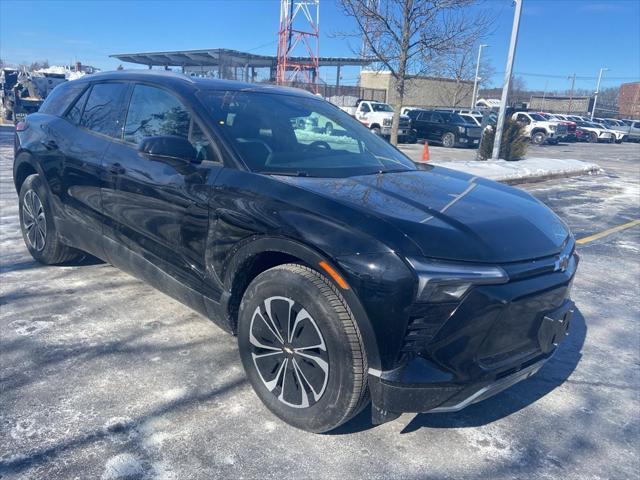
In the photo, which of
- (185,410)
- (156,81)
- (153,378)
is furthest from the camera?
(156,81)

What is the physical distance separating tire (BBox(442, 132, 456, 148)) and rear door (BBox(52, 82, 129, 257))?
2204 centimetres

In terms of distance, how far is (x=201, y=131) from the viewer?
128 inches

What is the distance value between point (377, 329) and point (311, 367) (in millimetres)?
485

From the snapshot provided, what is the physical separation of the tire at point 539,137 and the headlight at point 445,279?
3119 centimetres

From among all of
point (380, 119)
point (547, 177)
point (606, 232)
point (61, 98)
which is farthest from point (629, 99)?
point (61, 98)

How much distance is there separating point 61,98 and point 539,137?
30.3m

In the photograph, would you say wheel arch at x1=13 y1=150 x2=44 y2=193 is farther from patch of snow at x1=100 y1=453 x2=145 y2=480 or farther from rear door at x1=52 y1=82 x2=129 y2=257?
patch of snow at x1=100 y1=453 x2=145 y2=480

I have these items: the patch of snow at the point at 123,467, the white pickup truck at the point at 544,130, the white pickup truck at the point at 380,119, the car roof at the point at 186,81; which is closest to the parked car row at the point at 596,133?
the white pickup truck at the point at 544,130

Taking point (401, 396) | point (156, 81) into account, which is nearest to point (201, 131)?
point (156, 81)

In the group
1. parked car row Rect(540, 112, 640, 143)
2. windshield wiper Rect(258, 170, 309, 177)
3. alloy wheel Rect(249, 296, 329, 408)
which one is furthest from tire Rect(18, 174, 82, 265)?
parked car row Rect(540, 112, 640, 143)

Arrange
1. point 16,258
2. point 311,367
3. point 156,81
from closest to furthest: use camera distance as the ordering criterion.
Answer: point 311,367 → point 156,81 → point 16,258

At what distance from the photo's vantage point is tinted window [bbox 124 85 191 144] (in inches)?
136

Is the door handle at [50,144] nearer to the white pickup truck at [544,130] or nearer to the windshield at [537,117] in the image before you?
the white pickup truck at [544,130]

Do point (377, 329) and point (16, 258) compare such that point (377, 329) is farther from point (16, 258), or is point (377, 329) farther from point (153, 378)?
point (16, 258)
